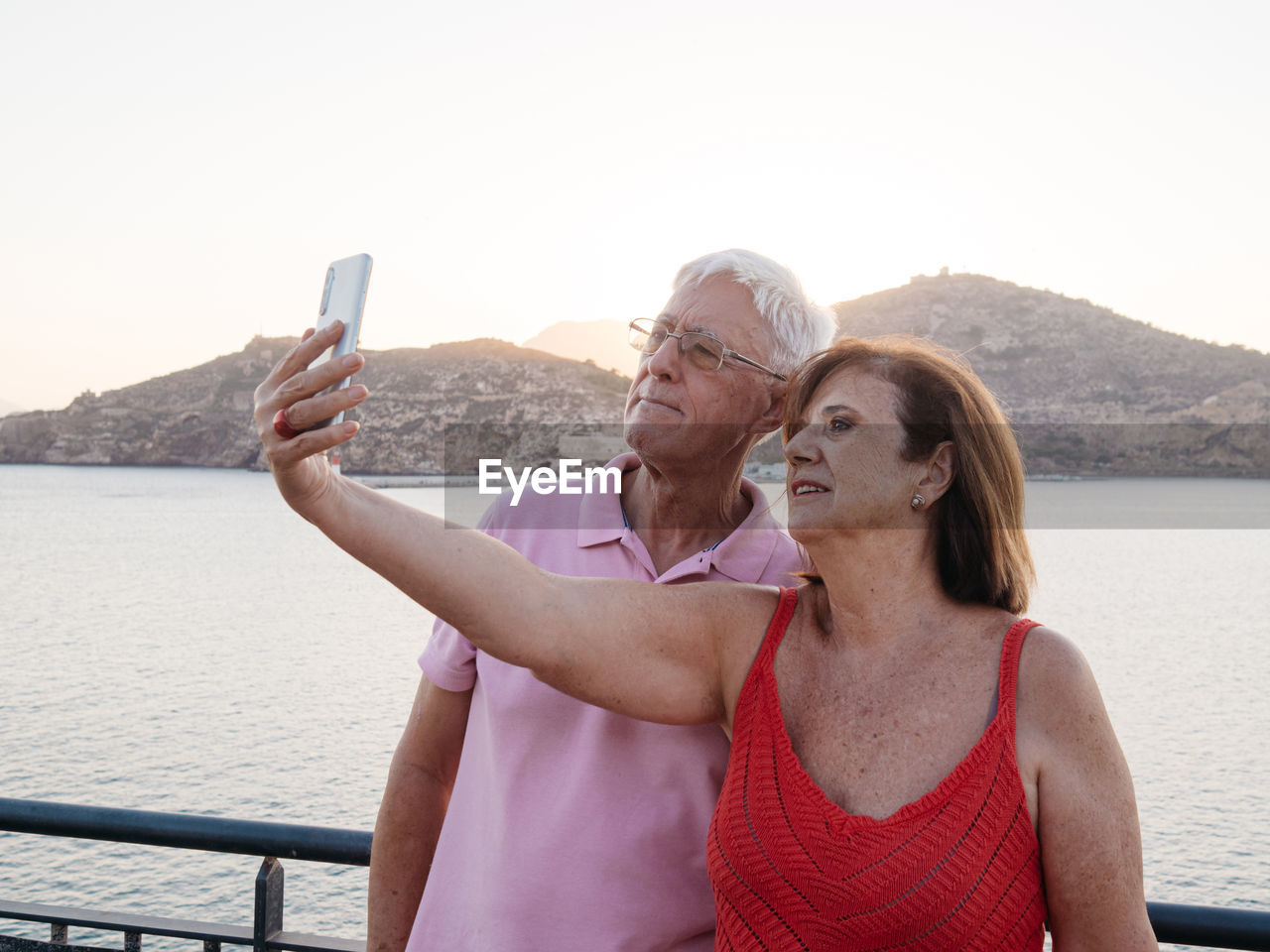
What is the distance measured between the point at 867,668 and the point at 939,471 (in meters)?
0.30

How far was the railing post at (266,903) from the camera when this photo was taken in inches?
73.0

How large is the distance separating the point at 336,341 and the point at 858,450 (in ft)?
2.33

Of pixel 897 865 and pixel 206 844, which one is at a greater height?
pixel 897 865

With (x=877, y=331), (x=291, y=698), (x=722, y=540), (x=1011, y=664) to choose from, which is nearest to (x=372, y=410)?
(x=877, y=331)

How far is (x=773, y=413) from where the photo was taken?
184 centimetres

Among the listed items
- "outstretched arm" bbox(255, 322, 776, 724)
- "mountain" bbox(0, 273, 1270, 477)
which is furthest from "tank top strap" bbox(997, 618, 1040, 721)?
"mountain" bbox(0, 273, 1270, 477)

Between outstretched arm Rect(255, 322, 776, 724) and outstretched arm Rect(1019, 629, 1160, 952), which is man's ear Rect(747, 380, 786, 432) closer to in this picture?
outstretched arm Rect(255, 322, 776, 724)

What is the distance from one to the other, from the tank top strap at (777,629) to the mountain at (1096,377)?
5927cm

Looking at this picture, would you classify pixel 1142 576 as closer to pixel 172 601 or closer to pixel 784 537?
pixel 172 601

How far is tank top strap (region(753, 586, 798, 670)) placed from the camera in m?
1.46

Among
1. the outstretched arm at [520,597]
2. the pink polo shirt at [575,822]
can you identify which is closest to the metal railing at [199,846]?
the pink polo shirt at [575,822]

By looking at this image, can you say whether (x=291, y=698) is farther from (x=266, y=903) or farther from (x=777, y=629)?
(x=777, y=629)

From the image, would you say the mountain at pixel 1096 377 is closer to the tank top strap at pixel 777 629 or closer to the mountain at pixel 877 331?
the mountain at pixel 877 331

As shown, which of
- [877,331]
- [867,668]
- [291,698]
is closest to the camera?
[867,668]
